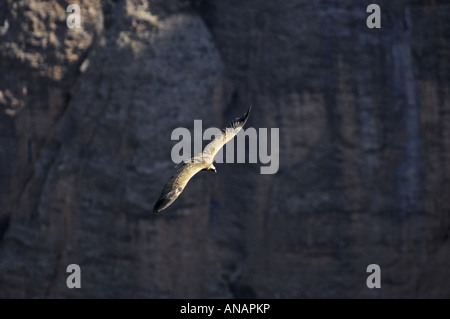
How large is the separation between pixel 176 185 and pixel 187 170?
2.29 ft

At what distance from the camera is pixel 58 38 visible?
977 inches

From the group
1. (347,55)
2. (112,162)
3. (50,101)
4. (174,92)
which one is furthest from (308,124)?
(50,101)

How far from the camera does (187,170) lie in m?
16.4

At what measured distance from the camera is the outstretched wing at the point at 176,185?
15.2 meters

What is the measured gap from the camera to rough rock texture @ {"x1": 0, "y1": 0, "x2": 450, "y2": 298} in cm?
2442

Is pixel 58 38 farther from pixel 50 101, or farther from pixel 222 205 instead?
→ pixel 222 205

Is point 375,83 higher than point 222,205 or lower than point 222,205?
higher

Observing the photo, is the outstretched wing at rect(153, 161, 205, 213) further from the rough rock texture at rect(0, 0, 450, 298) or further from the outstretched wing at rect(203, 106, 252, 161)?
the rough rock texture at rect(0, 0, 450, 298)

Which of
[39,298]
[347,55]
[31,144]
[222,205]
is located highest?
[347,55]

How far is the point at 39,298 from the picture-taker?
25.2 meters

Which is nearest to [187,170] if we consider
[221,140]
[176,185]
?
[176,185]

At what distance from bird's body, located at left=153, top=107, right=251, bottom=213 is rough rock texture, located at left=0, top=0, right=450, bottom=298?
6088 millimetres

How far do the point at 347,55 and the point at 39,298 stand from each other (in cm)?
1100

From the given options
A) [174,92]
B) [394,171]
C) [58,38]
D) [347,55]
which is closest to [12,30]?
[58,38]
